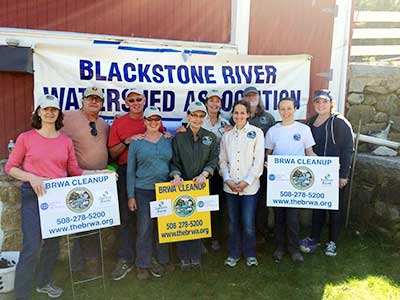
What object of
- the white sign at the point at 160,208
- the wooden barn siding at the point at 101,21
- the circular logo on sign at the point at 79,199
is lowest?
→ the white sign at the point at 160,208

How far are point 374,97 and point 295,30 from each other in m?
1.92

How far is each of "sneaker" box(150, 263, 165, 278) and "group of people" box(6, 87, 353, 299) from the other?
1cm

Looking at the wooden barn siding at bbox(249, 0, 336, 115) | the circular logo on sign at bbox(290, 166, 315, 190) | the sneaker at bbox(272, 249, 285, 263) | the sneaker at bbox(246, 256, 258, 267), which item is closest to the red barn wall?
the wooden barn siding at bbox(249, 0, 336, 115)

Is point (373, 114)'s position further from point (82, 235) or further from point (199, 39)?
point (82, 235)

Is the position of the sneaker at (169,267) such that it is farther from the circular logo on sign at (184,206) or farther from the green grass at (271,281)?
the circular logo on sign at (184,206)

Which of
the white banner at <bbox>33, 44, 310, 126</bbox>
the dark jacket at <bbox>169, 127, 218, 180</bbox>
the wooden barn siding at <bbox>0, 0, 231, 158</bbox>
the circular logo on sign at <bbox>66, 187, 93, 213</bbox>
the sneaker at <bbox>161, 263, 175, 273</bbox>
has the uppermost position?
the wooden barn siding at <bbox>0, 0, 231, 158</bbox>

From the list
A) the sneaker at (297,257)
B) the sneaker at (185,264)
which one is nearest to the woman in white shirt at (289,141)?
the sneaker at (297,257)

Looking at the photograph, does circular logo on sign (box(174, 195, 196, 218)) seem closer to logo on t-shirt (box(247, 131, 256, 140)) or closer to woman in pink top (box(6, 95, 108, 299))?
logo on t-shirt (box(247, 131, 256, 140))

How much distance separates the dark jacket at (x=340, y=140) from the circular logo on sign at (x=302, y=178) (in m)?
0.49

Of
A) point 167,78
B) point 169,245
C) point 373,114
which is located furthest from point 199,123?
point 373,114

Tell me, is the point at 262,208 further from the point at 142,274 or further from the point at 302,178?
the point at 142,274

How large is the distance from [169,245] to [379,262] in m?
2.41

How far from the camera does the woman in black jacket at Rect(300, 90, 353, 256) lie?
488cm

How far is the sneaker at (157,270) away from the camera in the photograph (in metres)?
4.50
